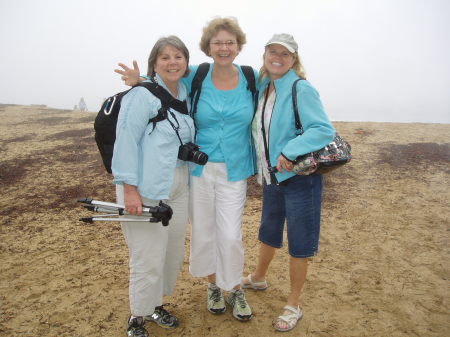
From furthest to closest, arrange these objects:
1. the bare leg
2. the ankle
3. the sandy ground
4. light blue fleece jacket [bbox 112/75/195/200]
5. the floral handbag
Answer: the ankle, the sandy ground, the bare leg, the floral handbag, light blue fleece jacket [bbox 112/75/195/200]

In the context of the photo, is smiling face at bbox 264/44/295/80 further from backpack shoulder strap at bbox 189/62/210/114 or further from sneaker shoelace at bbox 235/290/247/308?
sneaker shoelace at bbox 235/290/247/308

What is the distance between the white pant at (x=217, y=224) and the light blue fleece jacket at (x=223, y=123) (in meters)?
0.11

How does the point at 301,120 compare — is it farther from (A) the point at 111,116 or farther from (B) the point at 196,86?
(A) the point at 111,116

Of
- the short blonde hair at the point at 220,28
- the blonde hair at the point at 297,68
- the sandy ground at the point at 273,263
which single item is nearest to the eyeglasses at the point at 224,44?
the short blonde hair at the point at 220,28

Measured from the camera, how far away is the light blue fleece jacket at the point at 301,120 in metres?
2.95

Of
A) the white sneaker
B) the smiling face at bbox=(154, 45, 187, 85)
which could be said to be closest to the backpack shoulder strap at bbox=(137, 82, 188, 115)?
the smiling face at bbox=(154, 45, 187, 85)

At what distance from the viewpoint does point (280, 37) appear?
3.18 meters

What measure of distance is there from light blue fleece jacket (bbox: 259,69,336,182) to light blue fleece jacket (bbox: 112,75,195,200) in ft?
2.98

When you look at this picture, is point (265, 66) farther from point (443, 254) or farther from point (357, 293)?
point (443, 254)

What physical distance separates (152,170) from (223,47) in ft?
4.58

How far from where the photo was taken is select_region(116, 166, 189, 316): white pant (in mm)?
3061

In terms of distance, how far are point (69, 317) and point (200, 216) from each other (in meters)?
2.05

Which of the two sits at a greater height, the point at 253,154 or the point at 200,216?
the point at 253,154

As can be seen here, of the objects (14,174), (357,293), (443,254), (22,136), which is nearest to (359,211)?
(443,254)
